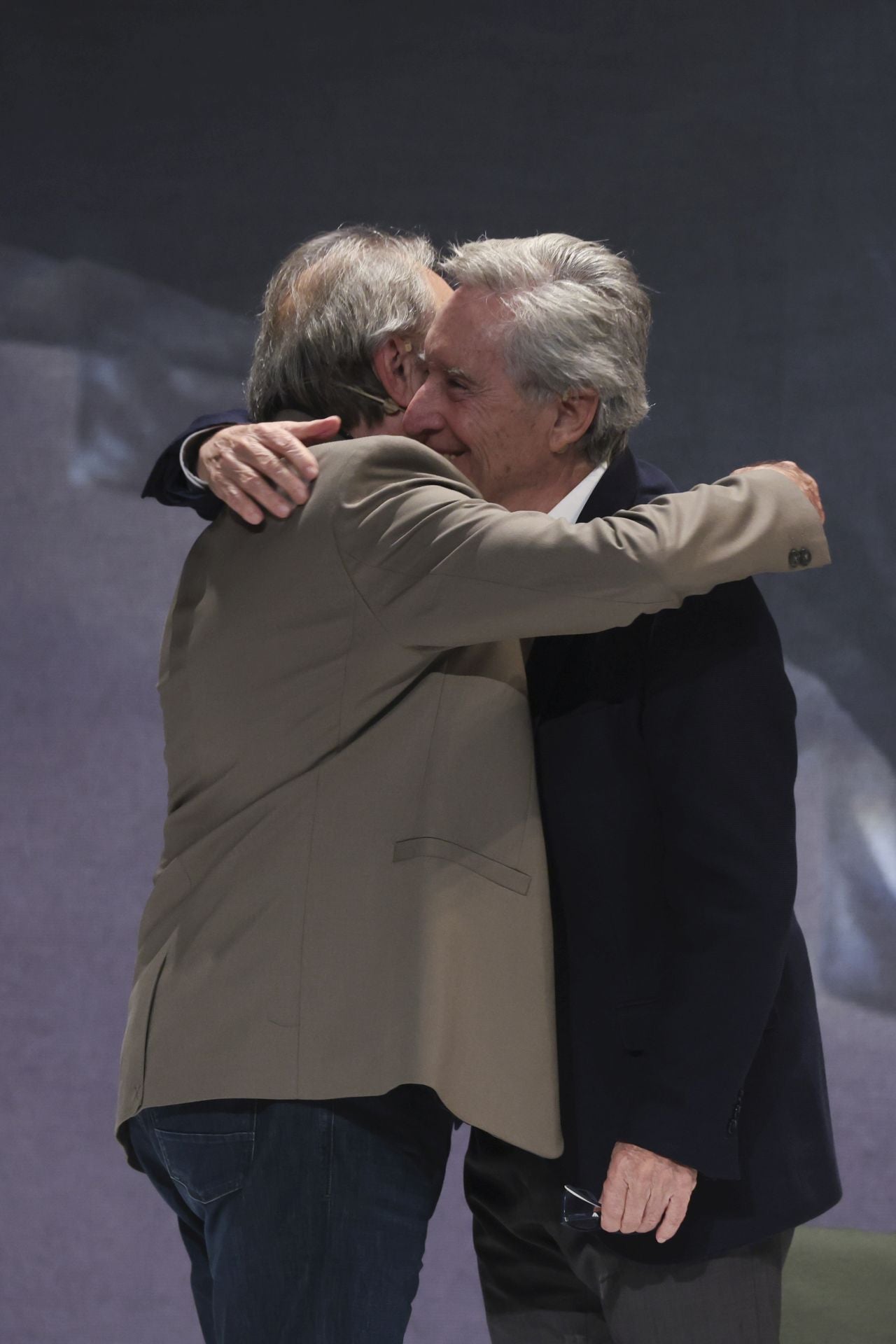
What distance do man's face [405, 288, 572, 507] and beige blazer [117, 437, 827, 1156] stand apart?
0.19 m

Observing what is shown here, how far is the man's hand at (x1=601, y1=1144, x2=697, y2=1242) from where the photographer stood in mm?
1359

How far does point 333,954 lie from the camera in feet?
4.45

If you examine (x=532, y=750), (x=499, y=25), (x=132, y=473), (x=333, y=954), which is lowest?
(x=333, y=954)

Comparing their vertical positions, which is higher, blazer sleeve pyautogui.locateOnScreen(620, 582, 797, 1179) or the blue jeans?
blazer sleeve pyautogui.locateOnScreen(620, 582, 797, 1179)

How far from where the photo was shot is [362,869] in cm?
137

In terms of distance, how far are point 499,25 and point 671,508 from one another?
2.30 metres

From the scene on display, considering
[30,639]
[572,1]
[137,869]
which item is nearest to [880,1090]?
[137,869]

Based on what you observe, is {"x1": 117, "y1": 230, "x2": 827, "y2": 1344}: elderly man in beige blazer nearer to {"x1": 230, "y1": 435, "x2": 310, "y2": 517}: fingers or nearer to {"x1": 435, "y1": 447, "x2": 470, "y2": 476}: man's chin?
{"x1": 230, "y1": 435, "x2": 310, "y2": 517}: fingers

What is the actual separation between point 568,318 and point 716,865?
588mm

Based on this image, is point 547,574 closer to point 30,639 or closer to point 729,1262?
point 729,1262

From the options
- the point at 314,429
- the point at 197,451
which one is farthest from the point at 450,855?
the point at 197,451

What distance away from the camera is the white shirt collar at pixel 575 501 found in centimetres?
157

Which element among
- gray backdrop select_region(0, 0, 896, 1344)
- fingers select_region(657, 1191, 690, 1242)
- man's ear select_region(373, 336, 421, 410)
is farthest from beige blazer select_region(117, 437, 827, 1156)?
gray backdrop select_region(0, 0, 896, 1344)

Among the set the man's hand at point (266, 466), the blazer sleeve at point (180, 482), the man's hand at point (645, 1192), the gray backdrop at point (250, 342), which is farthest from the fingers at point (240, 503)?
the gray backdrop at point (250, 342)
